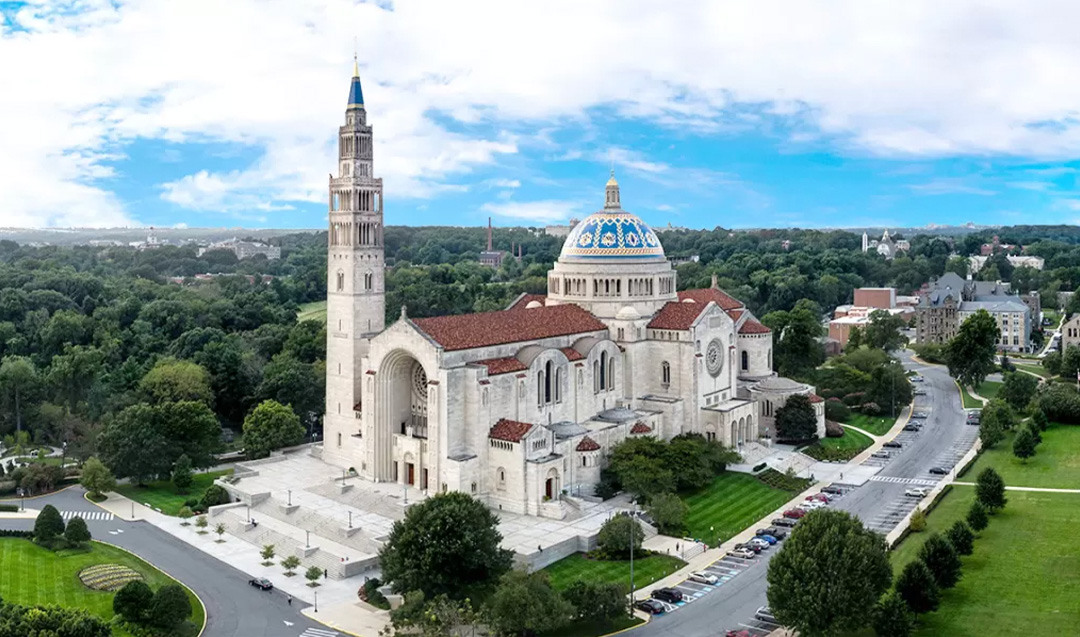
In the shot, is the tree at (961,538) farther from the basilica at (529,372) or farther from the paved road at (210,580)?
the paved road at (210,580)

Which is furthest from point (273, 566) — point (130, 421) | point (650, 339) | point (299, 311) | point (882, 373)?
point (299, 311)

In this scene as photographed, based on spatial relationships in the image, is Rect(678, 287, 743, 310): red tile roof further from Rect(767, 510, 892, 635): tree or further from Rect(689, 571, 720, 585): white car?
Rect(767, 510, 892, 635): tree

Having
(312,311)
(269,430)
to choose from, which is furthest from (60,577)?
(312,311)

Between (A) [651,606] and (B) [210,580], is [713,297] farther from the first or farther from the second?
(B) [210,580]

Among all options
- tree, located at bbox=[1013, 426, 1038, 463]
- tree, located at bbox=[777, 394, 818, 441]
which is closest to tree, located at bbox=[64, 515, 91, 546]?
tree, located at bbox=[777, 394, 818, 441]

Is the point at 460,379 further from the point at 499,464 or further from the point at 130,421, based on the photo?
the point at 130,421

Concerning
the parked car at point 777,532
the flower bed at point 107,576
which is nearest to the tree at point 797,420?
the parked car at point 777,532
